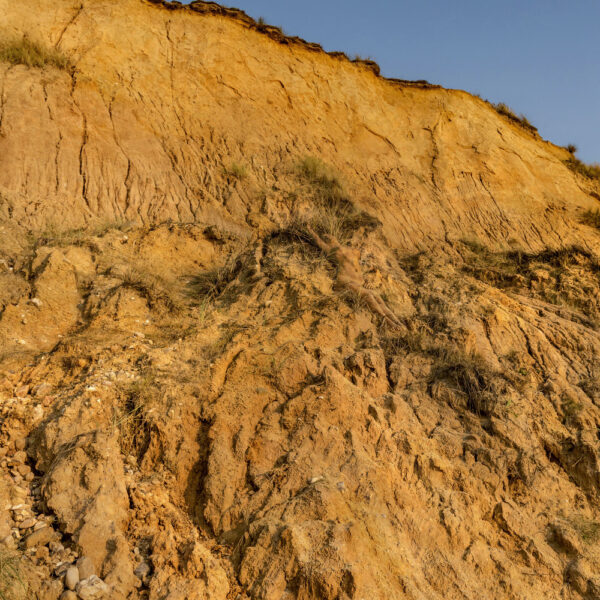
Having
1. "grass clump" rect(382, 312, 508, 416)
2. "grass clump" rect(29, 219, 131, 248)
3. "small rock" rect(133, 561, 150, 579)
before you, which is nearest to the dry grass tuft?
"grass clump" rect(29, 219, 131, 248)

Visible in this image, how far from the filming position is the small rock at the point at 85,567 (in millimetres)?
3518

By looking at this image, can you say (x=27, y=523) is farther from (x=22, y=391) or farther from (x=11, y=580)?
(x=22, y=391)

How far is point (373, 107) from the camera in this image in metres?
12.0

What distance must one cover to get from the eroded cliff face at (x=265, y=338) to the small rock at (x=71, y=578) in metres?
0.08

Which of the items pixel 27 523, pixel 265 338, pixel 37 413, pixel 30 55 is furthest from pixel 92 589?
pixel 30 55

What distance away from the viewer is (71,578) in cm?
345

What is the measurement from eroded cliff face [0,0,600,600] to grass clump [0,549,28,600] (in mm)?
69

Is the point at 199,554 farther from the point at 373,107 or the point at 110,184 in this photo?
the point at 373,107

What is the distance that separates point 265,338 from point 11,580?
3007 millimetres

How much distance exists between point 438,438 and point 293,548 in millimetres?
1920

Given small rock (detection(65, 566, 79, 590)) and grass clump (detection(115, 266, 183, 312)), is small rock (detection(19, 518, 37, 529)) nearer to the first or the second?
small rock (detection(65, 566, 79, 590))

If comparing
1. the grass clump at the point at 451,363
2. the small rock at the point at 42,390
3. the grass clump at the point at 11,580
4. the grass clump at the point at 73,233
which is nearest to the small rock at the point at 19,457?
the small rock at the point at 42,390

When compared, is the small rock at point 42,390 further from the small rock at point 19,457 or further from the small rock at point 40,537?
the small rock at point 40,537

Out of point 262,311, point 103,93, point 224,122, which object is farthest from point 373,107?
point 262,311
